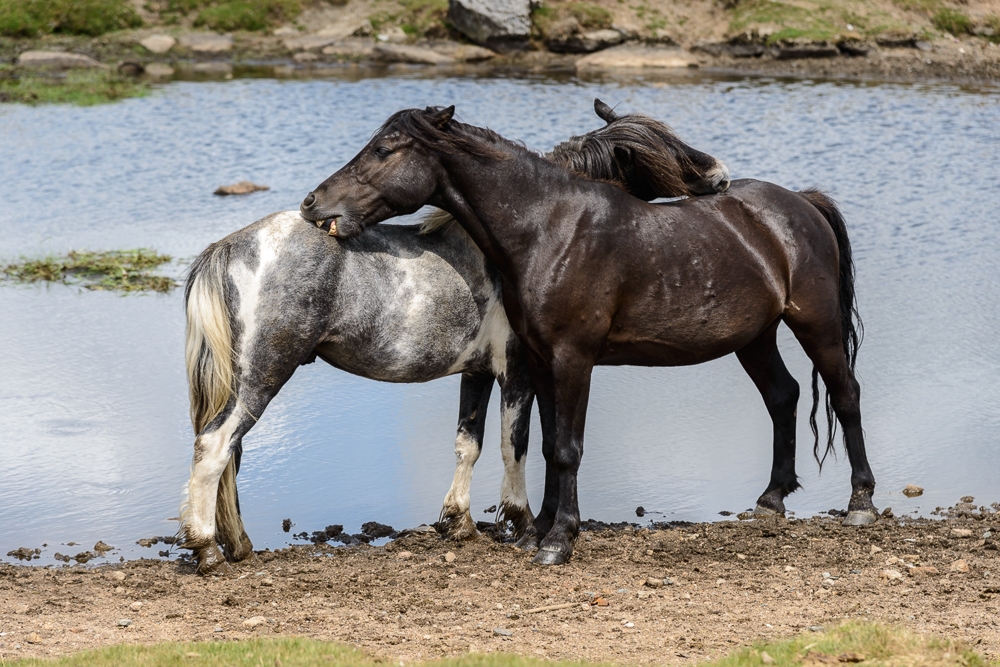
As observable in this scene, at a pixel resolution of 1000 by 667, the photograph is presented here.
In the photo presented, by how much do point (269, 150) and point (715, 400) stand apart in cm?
1096

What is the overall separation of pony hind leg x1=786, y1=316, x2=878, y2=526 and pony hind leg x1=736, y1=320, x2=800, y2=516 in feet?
0.90

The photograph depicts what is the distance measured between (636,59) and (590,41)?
6.95ft

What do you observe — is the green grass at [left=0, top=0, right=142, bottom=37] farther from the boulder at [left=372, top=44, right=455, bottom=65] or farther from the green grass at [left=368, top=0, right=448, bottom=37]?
the boulder at [left=372, top=44, right=455, bottom=65]

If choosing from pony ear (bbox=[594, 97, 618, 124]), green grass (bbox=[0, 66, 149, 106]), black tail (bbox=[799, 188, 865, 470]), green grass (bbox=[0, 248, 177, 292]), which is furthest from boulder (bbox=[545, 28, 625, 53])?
pony ear (bbox=[594, 97, 618, 124])

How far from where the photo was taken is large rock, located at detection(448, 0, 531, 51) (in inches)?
1131

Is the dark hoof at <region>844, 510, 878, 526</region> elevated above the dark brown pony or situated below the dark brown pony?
below

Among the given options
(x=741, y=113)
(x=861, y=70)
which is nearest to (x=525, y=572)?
(x=741, y=113)

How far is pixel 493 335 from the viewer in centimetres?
582

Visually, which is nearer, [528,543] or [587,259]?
[587,259]

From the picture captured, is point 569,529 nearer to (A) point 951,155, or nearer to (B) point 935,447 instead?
(B) point 935,447

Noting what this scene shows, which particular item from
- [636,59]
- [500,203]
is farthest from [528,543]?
[636,59]

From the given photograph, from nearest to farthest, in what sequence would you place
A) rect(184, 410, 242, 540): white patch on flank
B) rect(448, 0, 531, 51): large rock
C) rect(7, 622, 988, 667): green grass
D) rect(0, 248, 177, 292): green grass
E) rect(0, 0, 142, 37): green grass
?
rect(7, 622, 988, 667): green grass < rect(184, 410, 242, 540): white patch on flank < rect(0, 248, 177, 292): green grass < rect(448, 0, 531, 51): large rock < rect(0, 0, 142, 37): green grass

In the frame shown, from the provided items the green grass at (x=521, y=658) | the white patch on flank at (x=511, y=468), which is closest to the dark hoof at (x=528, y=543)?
the white patch on flank at (x=511, y=468)

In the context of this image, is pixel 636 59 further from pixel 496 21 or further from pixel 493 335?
pixel 493 335
